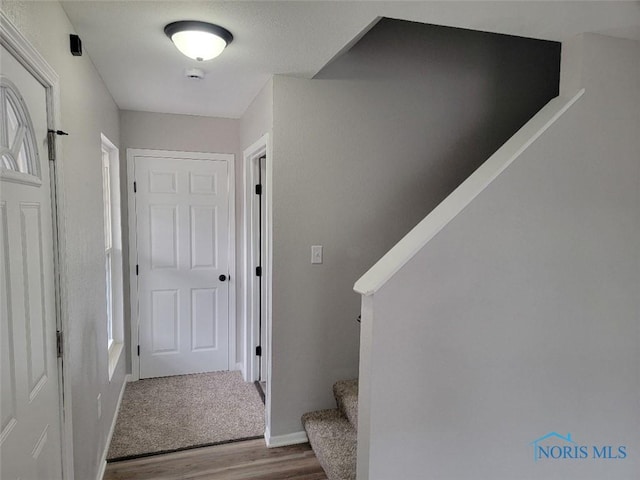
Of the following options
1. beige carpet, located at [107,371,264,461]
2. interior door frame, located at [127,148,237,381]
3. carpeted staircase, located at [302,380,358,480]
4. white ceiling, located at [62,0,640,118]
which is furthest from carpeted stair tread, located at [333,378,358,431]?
white ceiling, located at [62,0,640,118]

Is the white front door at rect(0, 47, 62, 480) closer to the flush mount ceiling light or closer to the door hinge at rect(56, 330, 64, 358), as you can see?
the door hinge at rect(56, 330, 64, 358)

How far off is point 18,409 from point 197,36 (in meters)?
1.52

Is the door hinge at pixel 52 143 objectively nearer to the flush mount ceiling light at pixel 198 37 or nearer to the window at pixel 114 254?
the flush mount ceiling light at pixel 198 37

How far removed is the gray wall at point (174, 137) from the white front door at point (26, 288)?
204 cm

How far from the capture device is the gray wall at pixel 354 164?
252 cm

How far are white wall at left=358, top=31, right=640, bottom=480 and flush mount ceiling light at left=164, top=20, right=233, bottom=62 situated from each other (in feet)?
4.23

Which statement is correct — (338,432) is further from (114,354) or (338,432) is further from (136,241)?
(136,241)

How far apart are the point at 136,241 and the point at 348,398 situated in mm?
2233

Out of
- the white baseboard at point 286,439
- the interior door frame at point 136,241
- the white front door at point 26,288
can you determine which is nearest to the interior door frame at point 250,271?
the interior door frame at point 136,241

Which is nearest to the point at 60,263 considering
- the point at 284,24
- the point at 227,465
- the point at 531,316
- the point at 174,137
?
the point at 284,24

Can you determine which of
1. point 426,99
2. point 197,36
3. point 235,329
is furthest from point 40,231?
point 235,329

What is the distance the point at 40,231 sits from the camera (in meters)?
1.38

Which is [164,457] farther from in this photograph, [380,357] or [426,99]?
[426,99]

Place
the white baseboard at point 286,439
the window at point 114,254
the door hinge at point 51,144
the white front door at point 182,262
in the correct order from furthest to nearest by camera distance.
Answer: the white front door at point 182,262 < the window at point 114,254 < the white baseboard at point 286,439 < the door hinge at point 51,144
